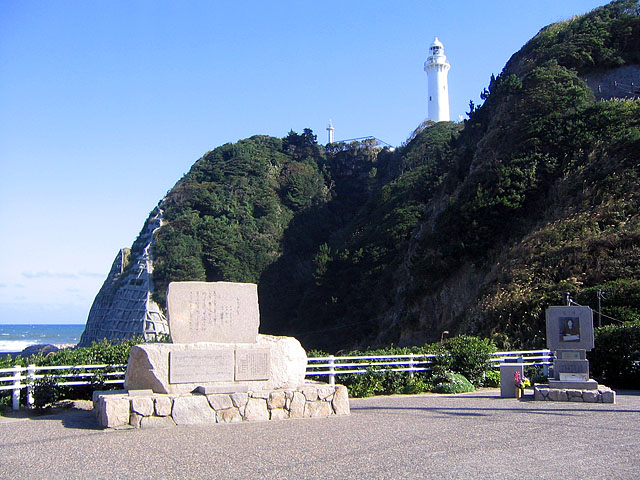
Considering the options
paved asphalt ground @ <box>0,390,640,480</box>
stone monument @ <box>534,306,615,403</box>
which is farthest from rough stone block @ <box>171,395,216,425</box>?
stone monument @ <box>534,306,615,403</box>

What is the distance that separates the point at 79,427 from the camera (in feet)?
29.1

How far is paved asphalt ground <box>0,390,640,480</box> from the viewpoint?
21.2 feet

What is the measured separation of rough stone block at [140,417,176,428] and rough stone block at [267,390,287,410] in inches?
61.1

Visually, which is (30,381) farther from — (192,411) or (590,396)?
(590,396)

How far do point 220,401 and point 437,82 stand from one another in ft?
218

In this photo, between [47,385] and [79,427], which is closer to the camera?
[79,427]

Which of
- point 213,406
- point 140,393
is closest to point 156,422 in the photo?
point 140,393

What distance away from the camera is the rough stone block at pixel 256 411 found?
9672mm

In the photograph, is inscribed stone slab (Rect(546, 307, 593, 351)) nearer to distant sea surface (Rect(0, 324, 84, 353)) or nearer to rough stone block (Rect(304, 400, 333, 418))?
rough stone block (Rect(304, 400, 333, 418))

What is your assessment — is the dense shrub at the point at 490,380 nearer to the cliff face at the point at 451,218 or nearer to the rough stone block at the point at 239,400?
the cliff face at the point at 451,218

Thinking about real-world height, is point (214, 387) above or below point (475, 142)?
below

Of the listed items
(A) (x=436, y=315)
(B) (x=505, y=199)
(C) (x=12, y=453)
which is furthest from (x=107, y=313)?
(C) (x=12, y=453)

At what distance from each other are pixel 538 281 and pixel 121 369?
21148 millimetres

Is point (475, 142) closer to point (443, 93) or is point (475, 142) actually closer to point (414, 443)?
point (443, 93)
